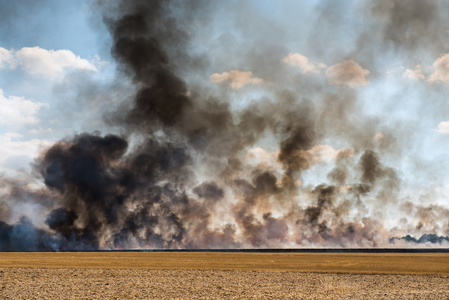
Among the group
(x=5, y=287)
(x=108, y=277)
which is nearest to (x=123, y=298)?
(x=5, y=287)

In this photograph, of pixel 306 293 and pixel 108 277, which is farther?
pixel 108 277

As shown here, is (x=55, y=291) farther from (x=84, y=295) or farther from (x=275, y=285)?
(x=275, y=285)

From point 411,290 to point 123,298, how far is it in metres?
26.9

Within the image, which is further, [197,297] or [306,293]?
[306,293]

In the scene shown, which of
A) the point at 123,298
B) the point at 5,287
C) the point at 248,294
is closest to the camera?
the point at 123,298

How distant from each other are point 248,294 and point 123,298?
1061cm

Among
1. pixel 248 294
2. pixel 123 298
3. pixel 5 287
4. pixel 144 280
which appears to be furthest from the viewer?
pixel 144 280

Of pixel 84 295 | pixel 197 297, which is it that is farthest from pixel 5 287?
pixel 197 297

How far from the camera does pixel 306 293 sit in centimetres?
3753

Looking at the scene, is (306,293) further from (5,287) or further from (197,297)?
(5,287)

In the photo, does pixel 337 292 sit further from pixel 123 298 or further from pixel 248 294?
pixel 123 298

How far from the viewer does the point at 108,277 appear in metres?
51.2

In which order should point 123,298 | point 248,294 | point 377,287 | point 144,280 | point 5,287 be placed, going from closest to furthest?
point 123,298 → point 248,294 → point 5,287 → point 377,287 → point 144,280

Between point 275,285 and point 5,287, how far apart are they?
87.1 ft
